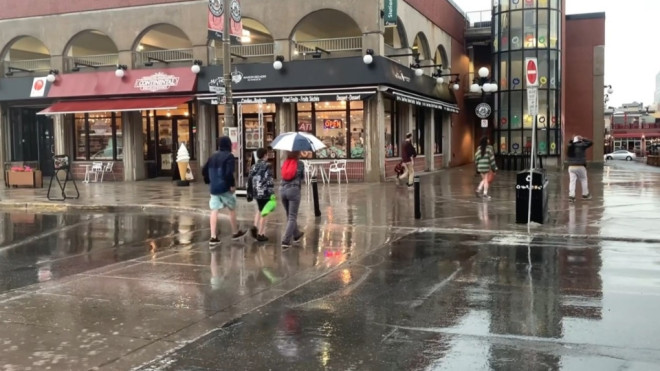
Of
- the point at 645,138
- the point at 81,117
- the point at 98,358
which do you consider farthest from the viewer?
the point at 645,138

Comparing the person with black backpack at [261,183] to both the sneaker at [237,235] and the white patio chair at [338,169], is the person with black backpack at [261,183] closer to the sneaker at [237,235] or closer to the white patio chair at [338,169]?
the sneaker at [237,235]

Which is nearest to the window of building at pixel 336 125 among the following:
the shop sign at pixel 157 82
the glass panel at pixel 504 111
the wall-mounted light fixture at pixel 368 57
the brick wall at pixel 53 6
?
the wall-mounted light fixture at pixel 368 57

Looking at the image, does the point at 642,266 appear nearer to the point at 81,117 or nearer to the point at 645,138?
the point at 81,117

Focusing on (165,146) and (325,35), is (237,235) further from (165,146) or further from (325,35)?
(325,35)

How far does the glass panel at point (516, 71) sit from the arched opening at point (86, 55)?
19.8 m

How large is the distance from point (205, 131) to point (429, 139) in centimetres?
1079

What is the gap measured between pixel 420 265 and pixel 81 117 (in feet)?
70.3

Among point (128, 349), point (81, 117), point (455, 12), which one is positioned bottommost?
point (128, 349)

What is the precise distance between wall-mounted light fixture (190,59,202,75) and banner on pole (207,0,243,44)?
Result: 270 inches

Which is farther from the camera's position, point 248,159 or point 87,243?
point 248,159

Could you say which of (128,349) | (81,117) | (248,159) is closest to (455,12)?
(248,159)

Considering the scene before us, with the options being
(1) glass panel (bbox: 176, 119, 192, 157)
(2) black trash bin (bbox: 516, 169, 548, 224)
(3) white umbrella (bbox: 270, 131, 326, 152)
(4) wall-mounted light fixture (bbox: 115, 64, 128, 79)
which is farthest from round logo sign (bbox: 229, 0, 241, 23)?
(1) glass panel (bbox: 176, 119, 192, 157)

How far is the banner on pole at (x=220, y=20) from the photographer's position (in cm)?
1481

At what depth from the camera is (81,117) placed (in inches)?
1019
